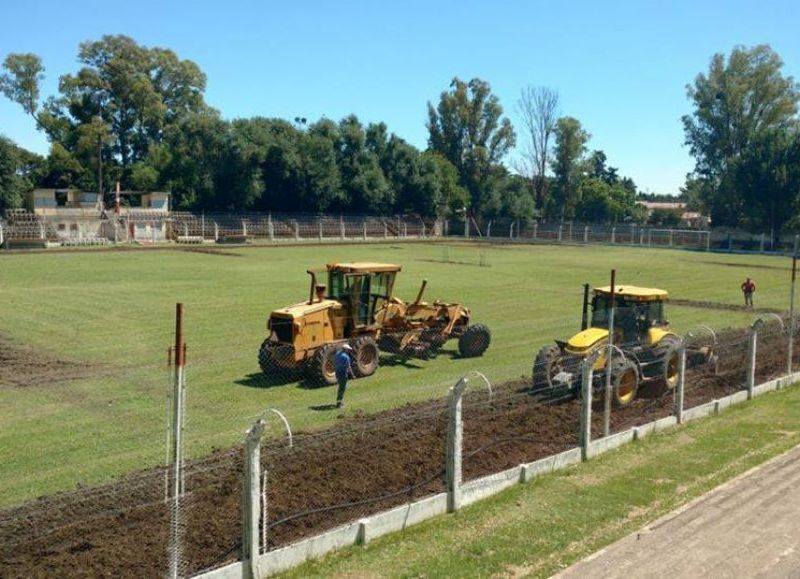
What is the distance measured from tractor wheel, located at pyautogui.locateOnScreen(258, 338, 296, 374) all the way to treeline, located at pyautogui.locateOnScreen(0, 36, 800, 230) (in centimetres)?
5439

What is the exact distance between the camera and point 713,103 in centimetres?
9238

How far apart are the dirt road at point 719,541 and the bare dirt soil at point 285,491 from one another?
2.46 meters

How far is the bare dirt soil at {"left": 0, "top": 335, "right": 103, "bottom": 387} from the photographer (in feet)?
54.4

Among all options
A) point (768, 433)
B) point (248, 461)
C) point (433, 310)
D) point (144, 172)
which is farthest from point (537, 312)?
point (144, 172)

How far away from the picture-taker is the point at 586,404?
1163 centimetres

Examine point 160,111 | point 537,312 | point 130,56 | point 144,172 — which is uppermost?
point 130,56

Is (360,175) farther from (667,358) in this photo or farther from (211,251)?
(667,358)

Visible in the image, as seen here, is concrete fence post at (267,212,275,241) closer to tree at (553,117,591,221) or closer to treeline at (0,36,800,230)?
treeline at (0,36,800,230)

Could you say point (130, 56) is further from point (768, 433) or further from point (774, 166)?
point (768, 433)

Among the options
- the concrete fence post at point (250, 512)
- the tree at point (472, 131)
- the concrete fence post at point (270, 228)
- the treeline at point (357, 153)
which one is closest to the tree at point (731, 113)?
the treeline at point (357, 153)

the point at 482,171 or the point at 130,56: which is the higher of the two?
→ the point at 130,56

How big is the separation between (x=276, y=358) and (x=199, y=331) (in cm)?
673

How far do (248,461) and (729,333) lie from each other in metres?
19.1

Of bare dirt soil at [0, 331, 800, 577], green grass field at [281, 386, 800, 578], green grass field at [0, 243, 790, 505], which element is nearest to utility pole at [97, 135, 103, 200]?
green grass field at [0, 243, 790, 505]
